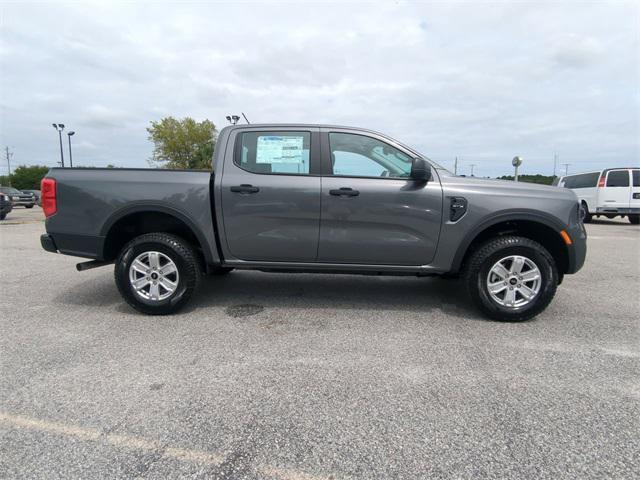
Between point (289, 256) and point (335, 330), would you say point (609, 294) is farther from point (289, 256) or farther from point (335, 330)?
point (289, 256)

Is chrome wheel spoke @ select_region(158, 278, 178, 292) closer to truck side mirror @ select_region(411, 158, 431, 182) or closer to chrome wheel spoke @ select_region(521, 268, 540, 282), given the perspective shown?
truck side mirror @ select_region(411, 158, 431, 182)

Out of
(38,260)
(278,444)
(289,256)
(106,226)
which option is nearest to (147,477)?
(278,444)

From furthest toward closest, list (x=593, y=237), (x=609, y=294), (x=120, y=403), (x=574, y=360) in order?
(x=593, y=237) < (x=609, y=294) < (x=574, y=360) < (x=120, y=403)

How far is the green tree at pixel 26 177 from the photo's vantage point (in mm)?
66312

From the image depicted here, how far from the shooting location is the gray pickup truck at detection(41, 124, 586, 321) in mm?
3438

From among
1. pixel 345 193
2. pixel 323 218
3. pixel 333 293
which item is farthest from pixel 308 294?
pixel 345 193

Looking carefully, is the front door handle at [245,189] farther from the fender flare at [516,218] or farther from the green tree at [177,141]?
the green tree at [177,141]

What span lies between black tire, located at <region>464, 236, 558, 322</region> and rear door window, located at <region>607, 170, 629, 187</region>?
1300 centimetres

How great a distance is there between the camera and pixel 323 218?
137 inches

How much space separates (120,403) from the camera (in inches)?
85.3

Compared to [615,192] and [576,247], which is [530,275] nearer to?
[576,247]

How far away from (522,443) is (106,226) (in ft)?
12.2

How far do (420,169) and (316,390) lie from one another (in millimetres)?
2097

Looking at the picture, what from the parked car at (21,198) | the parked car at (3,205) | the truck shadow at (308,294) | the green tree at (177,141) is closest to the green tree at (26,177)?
the green tree at (177,141)
